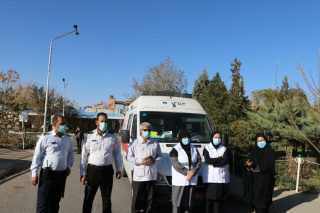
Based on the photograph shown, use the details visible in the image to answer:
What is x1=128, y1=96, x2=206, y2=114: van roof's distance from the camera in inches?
300

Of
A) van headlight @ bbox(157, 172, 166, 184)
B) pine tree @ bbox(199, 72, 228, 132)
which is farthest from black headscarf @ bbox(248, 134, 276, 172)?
pine tree @ bbox(199, 72, 228, 132)

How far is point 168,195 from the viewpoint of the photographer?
558cm

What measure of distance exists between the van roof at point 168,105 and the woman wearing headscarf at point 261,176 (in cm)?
223

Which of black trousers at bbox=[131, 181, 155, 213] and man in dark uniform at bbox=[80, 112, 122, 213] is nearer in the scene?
man in dark uniform at bbox=[80, 112, 122, 213]

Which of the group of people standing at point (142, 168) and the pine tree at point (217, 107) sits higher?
the pine tree at point (217, 107)

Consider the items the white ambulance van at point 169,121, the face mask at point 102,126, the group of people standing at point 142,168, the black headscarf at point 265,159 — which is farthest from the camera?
the white ambulance van at point 169,121

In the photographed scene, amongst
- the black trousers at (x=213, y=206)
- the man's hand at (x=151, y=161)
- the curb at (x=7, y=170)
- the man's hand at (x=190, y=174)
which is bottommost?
the curb at (x=7, y=170)

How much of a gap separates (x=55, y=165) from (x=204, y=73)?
42.9 metres

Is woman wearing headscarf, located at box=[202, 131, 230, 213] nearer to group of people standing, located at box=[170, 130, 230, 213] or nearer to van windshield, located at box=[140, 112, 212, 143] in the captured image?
group of people standing, located at box=[170, 130, 230, 213]

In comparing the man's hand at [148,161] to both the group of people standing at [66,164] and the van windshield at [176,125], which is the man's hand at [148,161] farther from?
the van windshield at [176,125]

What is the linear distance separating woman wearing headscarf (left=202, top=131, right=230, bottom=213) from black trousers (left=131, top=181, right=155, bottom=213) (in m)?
1.13

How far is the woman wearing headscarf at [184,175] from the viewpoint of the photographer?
5.22m

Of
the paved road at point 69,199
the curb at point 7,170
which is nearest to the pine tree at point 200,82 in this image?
the curb at point 7,170

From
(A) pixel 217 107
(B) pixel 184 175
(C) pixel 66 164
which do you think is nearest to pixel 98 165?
(C) pixel 66 164
